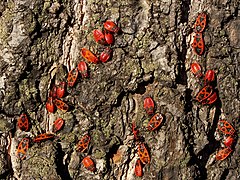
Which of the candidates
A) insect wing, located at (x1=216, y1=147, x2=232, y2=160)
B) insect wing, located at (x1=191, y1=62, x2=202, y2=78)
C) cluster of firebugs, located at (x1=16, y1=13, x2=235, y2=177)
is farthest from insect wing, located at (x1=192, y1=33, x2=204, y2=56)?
insect wing, located at (x1=216, y1=147, x2=232, y2=160)

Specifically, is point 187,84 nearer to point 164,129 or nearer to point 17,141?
point 164,129

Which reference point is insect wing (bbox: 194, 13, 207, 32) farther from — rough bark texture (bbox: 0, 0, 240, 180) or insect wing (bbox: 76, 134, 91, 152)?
insect wing (bbox: 76, 134, 91, 152)

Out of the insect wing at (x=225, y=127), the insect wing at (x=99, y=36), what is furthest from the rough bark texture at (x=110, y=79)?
the insect wing at (x=225, y=127)

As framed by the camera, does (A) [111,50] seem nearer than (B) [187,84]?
Yes

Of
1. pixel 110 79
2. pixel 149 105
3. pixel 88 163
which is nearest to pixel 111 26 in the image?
pixel 110 79

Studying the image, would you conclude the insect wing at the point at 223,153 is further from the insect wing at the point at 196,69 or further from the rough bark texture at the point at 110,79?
the insect wing at the point at 196,69

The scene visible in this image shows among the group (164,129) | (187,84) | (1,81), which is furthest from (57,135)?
(187,84)

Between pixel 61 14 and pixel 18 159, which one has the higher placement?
pixel 61 14
